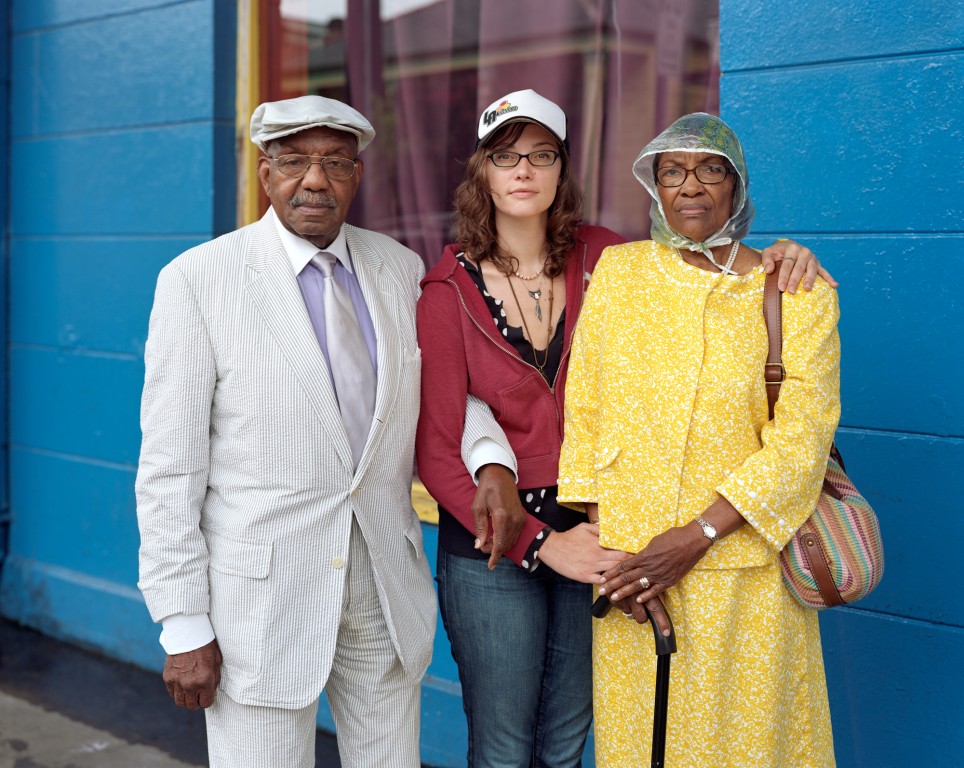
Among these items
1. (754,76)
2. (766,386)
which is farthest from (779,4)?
(766,386)

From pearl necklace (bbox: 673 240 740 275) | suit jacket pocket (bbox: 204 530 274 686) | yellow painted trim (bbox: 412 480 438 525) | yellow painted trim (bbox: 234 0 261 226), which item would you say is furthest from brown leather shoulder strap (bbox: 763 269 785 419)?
yellow painted trim (bbox: 234 0 261 226)

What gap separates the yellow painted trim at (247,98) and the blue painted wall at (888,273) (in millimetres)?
2009

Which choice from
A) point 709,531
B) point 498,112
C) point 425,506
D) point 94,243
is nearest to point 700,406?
point 709,531

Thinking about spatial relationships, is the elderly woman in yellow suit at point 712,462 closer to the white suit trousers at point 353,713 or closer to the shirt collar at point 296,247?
the white suit trousers at point 353,713

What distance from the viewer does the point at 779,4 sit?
286 cm

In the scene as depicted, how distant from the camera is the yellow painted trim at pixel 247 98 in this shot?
13.5 feet

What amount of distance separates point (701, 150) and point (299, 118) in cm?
82

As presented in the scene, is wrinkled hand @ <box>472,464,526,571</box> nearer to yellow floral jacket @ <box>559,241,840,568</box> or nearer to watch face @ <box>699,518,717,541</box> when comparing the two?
yellow floral jacket @ <box>559,241,840,568</box>

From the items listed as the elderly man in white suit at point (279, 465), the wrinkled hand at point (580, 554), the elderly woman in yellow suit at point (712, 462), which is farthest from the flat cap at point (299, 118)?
the wrinkled hand at point (580, 554)

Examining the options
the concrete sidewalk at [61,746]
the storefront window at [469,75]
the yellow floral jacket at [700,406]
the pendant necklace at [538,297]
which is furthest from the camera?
the concrete sidewalk at [61,746]

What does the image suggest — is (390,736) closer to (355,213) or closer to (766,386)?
(766,386)

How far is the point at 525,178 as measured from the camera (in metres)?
2.35

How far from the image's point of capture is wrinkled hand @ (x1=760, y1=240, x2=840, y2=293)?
2.07m

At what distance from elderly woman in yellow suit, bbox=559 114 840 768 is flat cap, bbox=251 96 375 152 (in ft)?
2.09
